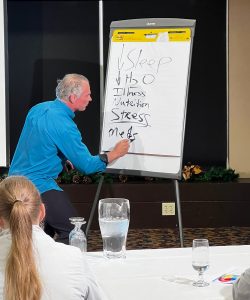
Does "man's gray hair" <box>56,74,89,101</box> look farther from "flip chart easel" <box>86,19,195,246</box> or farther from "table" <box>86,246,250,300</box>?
"table" <box>86,246,250,300</box>

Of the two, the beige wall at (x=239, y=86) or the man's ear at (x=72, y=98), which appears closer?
the man's ear at (x=72, y=98)

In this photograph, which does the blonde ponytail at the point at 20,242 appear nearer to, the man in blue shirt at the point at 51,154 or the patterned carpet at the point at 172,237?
the man in blue shirt at the point at 51,154

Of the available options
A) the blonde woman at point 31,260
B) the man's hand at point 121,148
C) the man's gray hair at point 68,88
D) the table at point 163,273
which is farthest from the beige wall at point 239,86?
the blonde woman at point 31,260

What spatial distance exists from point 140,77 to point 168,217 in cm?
210

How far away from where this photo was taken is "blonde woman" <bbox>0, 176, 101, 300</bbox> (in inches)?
64.7

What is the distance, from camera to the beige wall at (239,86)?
248 inches

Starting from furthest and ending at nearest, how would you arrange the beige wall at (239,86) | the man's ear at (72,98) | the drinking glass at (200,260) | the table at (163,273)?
the beige wall at (239,86) → the man's ear at (72,98) → the drinking glass at (200,260) → the table at (163,273)

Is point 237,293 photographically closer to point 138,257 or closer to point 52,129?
point 138,257

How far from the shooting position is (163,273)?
7.11 ft

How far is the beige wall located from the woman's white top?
15.9 ft

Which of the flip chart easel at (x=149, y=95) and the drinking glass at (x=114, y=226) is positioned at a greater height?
the flip chart easel at (x=149, y=95)

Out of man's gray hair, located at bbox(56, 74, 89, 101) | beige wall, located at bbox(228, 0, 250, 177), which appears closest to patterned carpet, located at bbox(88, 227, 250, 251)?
beige wall, located at bbox(228, 0, 250, 177)

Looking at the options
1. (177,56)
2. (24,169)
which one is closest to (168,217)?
(177,56)

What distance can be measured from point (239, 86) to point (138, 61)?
2322 millimetres
